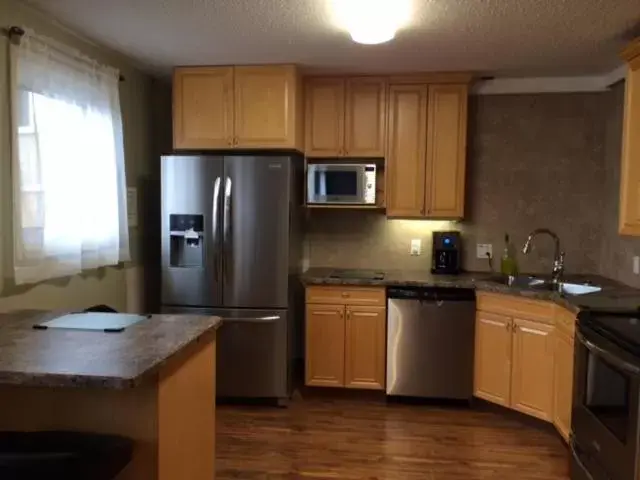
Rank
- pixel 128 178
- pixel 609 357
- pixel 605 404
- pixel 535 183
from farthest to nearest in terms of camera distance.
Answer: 1. pixel 535 183
2. pixel 128 178
3. pixel 605 404
4. pixel 609 357

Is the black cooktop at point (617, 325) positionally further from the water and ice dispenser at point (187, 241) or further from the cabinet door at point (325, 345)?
the water and ice dispenser at point (187, 241)

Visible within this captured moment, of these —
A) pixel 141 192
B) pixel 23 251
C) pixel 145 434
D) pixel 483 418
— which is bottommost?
pixel 483 418

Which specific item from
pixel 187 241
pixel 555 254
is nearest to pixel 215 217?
pixel 187 241

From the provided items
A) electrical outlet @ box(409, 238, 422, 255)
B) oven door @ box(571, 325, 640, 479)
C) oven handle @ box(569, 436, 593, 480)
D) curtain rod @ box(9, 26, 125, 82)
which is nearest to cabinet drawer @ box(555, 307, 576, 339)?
oven door @ box(571, 325, 640, 479)

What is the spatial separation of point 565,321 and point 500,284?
Result: 24.7 inches

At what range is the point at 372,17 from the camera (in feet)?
9.00

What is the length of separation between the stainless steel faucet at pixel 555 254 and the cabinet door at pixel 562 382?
72 cm

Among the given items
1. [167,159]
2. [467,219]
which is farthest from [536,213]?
[167,159]

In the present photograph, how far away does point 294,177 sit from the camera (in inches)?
155

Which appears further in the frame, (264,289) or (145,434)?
(264,289)

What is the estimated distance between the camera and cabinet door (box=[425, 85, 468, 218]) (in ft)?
Result: 13.2

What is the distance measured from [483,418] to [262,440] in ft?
4.92

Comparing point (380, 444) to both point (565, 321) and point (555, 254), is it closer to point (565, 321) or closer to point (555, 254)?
point (565, 321)

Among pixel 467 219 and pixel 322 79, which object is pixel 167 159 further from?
pixel 467 219
